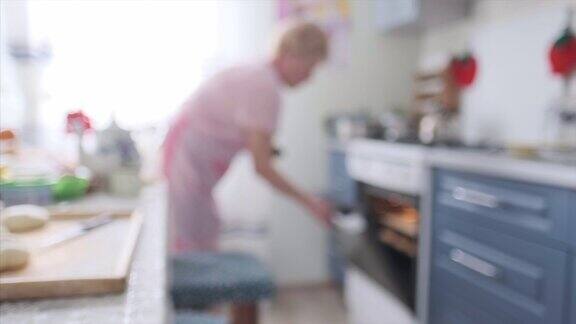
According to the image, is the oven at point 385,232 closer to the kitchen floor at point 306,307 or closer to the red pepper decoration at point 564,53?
the kitchen floor at point 306,307

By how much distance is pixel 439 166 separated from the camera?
1.52 m

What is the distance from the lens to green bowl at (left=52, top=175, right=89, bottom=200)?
3.15ft

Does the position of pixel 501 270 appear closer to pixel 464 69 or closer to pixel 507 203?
pixel 507 203

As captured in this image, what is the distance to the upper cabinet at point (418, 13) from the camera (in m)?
2.13

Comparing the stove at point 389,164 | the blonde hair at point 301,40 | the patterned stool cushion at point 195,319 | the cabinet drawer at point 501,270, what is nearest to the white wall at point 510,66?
the stove at point 389,164

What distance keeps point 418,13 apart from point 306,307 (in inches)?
61.7

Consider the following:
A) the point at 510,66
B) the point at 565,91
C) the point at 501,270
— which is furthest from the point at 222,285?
the point at 510,66

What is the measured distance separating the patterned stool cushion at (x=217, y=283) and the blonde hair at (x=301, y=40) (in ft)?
2.29

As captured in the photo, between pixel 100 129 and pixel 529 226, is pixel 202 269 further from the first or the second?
pixel 529 226

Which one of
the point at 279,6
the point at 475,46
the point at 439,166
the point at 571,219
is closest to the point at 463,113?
the point at 475,46

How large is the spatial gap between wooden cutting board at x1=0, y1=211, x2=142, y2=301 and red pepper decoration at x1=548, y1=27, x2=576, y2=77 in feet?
5.10

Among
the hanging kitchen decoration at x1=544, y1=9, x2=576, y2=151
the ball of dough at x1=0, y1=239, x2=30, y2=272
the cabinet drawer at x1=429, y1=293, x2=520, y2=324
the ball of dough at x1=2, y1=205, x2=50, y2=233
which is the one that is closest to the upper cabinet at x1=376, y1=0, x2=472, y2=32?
the hanging kitchen decoration at x1=544, y1=9, x2=576, y2=151

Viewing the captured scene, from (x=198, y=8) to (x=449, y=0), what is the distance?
116 centimetres

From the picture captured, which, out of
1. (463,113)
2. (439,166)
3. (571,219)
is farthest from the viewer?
(463,113)
